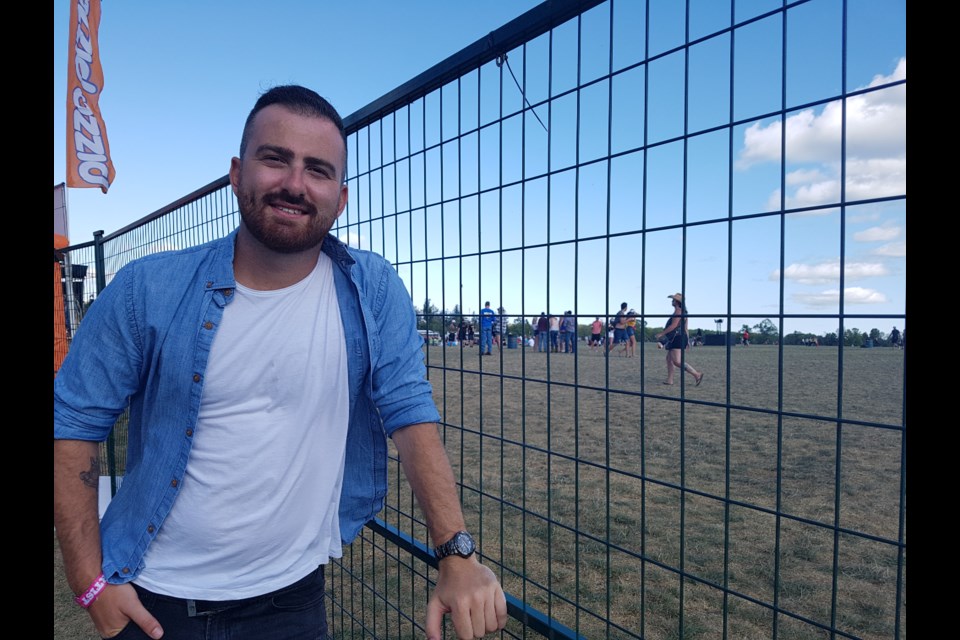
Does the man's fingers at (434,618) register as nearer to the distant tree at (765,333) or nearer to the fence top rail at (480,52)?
the distant tree at (765,333)

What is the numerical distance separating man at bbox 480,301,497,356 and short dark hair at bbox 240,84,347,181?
892 millimetres

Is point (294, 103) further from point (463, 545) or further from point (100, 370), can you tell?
point (463, 545)

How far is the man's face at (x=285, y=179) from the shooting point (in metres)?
1.71

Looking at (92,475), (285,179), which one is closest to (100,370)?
(92,475)

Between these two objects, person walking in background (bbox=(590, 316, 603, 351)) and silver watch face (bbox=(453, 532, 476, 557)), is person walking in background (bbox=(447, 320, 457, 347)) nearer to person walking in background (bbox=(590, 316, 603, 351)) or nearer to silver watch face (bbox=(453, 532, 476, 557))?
person walking in background (bbox=(590, 316, 603, 351))

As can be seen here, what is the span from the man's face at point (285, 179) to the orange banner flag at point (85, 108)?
515 cm

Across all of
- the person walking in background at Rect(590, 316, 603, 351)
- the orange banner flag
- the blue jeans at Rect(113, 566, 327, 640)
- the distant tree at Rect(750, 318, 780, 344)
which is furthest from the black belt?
the orange banner flag

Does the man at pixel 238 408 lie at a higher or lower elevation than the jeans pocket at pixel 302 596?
higher

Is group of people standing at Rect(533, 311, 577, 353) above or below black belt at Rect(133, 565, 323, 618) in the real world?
above

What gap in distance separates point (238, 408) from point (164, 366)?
9.2 inches

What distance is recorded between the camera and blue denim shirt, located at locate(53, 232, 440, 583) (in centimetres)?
163

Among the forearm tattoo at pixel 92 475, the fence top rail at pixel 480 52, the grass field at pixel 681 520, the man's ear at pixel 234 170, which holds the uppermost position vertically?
the fence top rail at pixel 480 52

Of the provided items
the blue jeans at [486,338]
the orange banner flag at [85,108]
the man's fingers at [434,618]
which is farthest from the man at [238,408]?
the orange banner flag at [85,108]
